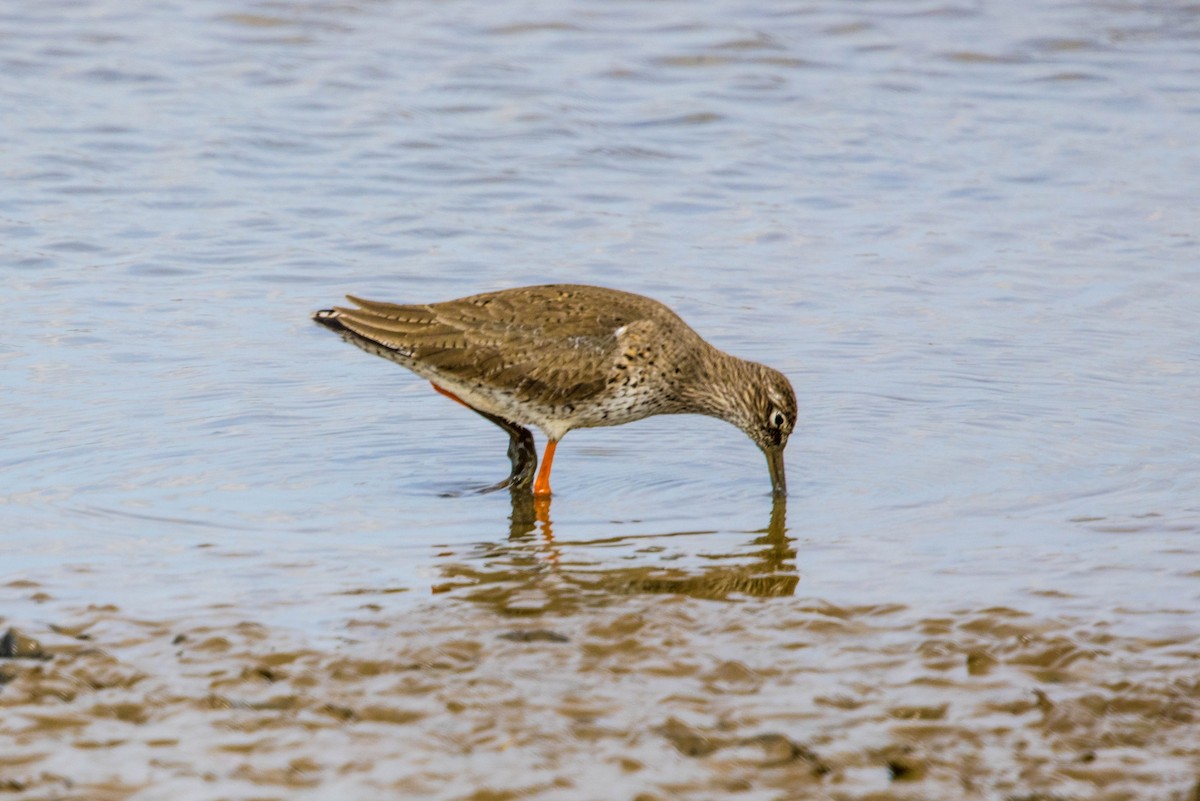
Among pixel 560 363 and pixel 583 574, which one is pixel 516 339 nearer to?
pixel 560 363

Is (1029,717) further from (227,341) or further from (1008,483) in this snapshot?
(227,341)

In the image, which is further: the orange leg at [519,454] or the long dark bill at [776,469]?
the orange leg at [519,454]

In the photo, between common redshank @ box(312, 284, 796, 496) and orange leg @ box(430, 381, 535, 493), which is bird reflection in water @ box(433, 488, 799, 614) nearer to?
orange leg @ box(430, 381, 535, 493)

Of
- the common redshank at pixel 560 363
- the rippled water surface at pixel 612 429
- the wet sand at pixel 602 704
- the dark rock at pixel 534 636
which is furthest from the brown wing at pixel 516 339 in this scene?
the dark rock at pixel 534 636

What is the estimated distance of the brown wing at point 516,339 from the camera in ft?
27.0

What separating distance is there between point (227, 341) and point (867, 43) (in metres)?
9.84

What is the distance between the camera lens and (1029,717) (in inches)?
205

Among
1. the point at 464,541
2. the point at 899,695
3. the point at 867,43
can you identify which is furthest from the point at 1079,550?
the point at 867,43

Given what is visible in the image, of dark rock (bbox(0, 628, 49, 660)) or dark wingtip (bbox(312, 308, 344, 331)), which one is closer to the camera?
dark rock (bbox(0, 628, 49, 660))

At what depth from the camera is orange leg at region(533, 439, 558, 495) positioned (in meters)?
8.02

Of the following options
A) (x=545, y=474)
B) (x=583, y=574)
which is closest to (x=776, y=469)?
(x=545, y=474)

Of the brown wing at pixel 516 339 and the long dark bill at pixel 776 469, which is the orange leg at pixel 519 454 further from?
the long dark bill at pixel 776 469

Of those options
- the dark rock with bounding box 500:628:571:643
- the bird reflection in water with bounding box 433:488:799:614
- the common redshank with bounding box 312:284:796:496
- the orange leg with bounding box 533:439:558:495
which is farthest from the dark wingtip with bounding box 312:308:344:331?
the dark rock with bounding box 500:628:571:643

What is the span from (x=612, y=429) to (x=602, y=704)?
4252 millimetres
